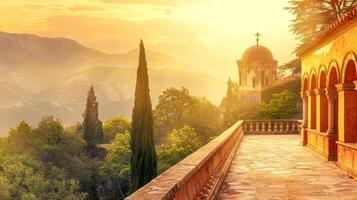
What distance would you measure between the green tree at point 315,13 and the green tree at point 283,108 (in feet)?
18.1

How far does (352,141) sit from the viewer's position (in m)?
14.8

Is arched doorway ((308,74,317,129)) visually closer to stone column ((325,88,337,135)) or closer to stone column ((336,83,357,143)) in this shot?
stone column ((325,88,337,135))

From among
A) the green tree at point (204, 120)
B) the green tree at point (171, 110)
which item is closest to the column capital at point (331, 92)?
the green tree at point (204, 120)

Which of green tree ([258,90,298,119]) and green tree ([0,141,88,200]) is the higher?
green tree ([258,90,298,119])

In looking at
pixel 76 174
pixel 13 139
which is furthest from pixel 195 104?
pixel 13 139

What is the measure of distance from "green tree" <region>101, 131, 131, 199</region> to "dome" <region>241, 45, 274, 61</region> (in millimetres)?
20284

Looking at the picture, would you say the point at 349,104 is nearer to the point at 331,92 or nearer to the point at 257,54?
the point at 331,92

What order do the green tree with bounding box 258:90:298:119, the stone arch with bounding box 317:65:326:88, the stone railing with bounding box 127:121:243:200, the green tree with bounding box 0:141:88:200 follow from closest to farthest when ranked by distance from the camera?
1. the stone railing with bounding box 127:121:243:200
2. the stone arch with bounding box 317:65:326:88
3. the green tree with bounding box 258:90:298:119
4. the green tree with bounding box 0:141:88:200

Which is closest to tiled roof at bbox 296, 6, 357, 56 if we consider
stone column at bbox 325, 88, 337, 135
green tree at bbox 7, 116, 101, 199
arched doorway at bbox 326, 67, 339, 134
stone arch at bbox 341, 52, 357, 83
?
stone arch at bbox 341, 52, 357, 83

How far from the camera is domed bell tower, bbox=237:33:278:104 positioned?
62.2 meters

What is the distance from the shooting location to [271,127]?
111ft

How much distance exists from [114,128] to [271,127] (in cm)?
6975

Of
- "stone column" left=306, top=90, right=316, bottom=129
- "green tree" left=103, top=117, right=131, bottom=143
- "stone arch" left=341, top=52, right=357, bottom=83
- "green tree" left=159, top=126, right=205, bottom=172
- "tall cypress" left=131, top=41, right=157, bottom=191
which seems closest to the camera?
"stone arch" left=341, top=52, right=357, bottom=83

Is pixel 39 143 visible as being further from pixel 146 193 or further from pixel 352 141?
pixel 146 193
